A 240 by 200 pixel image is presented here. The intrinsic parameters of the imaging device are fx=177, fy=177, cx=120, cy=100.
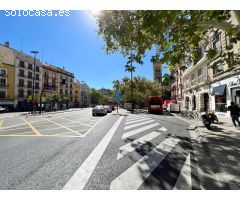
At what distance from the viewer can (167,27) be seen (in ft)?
21.1

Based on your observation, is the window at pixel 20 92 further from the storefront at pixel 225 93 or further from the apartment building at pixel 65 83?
the storefront at pixel 225 93

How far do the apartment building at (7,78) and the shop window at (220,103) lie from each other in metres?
45.1

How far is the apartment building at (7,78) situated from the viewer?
4300cm

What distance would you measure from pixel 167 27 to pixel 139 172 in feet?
16.6

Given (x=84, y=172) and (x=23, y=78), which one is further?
(x=23, y=78)

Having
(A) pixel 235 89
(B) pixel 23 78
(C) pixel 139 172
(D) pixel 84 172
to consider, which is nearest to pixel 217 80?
(A) pixel 235 89

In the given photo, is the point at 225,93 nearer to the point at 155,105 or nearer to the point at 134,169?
the point at 155,105

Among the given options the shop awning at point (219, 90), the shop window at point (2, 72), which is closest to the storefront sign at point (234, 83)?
the shop awning at point (219, 90)

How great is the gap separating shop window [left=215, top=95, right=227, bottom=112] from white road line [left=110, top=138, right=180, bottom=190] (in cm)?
1503

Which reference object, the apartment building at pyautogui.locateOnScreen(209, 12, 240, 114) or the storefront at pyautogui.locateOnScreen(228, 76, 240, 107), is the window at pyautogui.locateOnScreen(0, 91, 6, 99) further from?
the storefront at pyautogui.locateOnScreen(228, 76, 240, 107)

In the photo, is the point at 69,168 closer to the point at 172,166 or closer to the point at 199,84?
the point at 172,166

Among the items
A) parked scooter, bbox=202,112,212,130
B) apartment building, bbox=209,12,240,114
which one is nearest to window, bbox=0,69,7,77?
apartment building, bbox=209,12,240,114

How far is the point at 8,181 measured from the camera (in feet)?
11.8
